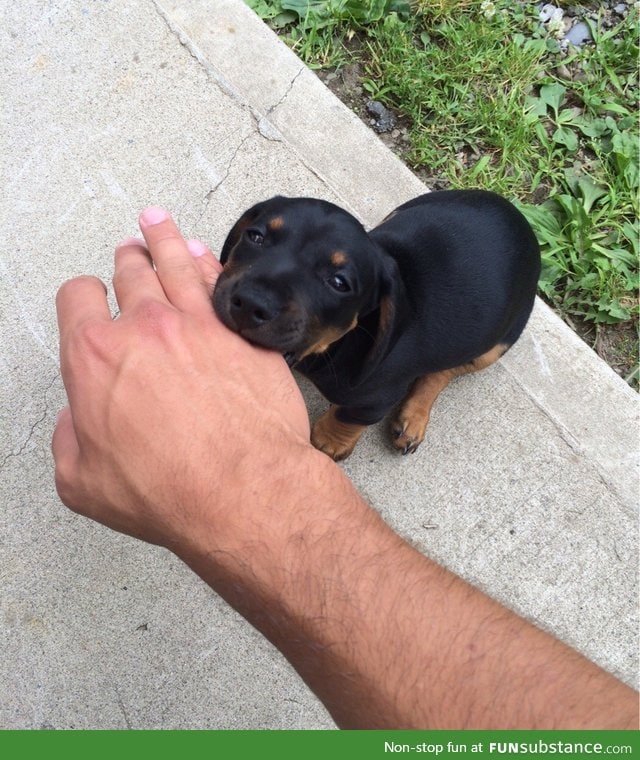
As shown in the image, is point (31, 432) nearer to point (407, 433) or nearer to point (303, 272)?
point (303, 272)

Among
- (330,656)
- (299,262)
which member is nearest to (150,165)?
(299,262)

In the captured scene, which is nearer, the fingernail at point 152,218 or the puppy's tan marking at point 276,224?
the fingernail at point 152,218

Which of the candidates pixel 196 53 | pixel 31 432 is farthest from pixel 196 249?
pixel 196 53

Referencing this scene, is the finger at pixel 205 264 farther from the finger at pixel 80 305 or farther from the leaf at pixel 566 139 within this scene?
the leaf at pixel 566 139

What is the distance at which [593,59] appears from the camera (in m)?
3.89

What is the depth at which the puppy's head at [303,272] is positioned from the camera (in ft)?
6.77

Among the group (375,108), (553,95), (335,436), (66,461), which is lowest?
(335,436)

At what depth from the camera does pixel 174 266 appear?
1896mm

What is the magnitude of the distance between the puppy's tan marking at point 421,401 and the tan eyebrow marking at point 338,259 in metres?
0.89

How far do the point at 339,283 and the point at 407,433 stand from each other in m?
0.94

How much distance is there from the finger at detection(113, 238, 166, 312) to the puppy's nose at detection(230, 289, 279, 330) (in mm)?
213

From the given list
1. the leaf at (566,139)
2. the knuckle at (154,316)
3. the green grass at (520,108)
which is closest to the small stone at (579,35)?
the green grass at (520,108)

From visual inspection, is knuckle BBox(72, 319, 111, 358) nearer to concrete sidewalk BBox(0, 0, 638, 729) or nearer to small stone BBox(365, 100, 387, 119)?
concrete sidewalk BBox(0, 0, 638, 729)

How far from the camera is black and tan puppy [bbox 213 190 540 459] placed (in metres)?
2.15
